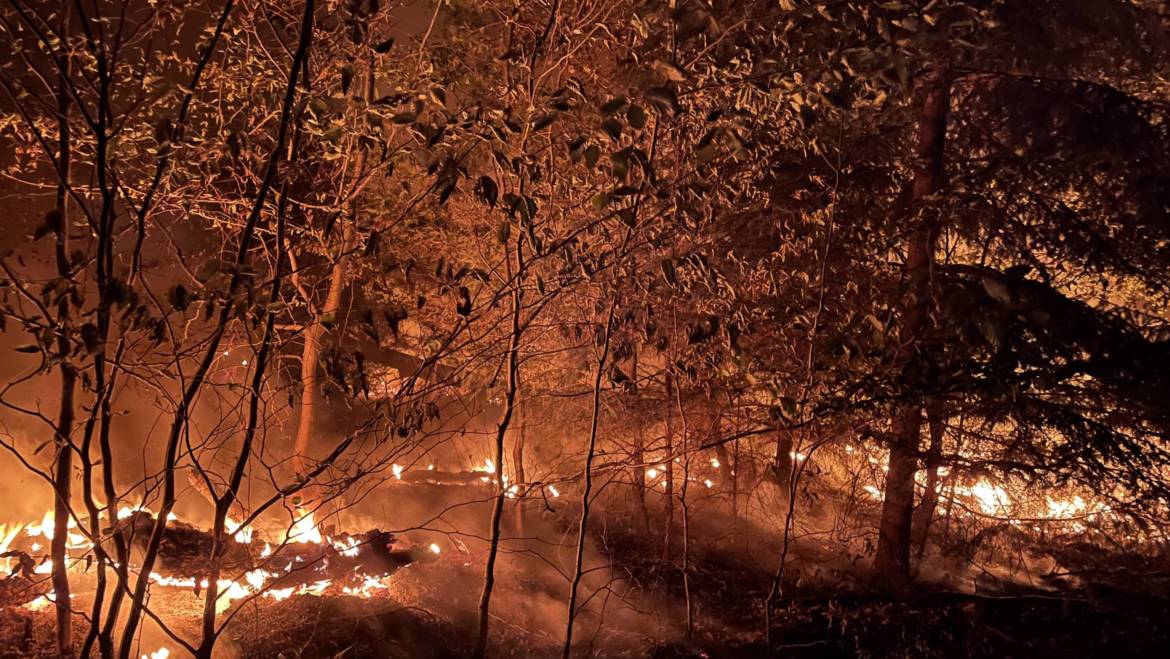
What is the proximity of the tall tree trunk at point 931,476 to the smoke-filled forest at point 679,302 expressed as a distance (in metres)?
0.05

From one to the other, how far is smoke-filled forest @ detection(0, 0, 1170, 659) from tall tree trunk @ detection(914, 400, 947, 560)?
0.05 metres

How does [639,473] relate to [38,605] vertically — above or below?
above

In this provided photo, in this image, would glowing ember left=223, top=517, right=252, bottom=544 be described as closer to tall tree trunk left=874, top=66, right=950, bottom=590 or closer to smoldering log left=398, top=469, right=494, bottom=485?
smoldering log left=398, top=469, right=494, bottom=485

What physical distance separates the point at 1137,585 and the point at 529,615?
596 centimetres

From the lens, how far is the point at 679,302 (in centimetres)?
718

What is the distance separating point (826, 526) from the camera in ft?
38.5

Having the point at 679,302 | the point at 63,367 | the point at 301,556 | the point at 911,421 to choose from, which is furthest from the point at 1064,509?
the point at 63,367

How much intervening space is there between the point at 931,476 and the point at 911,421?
0.94 metres

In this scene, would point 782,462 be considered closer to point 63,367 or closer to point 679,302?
point 679,302

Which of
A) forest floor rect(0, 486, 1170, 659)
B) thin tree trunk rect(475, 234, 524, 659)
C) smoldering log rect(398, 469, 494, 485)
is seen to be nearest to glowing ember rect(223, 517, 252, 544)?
forest floor rect(0, 486, 1170, 659)

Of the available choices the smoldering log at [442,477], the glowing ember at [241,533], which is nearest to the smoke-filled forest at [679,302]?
the glowing ember at [241,533]

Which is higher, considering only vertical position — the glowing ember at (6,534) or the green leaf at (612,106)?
the green leaf at (612,106)

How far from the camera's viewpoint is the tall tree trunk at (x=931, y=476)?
21.3 ft

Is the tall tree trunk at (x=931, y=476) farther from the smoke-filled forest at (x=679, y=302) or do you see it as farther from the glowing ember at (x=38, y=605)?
the glowing ember at (x=38, y=605)
